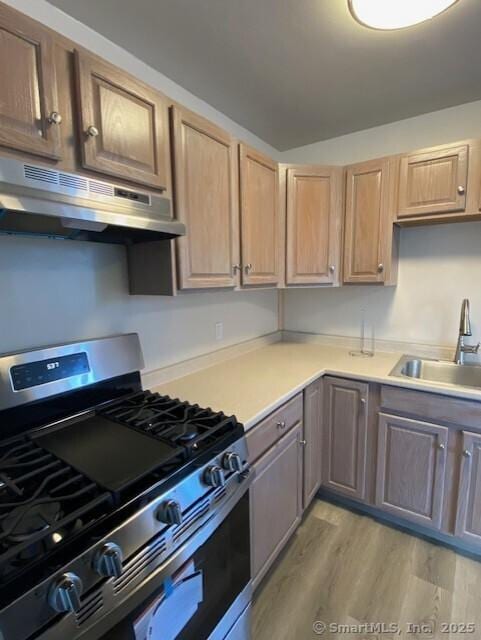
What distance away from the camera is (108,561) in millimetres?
692

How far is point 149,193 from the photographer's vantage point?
1215 millimetres

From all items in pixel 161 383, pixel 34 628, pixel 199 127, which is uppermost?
pixel 199 127

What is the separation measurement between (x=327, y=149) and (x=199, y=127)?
4.49ft

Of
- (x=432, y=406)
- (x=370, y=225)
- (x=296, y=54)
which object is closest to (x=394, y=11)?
(x=296, y=54)

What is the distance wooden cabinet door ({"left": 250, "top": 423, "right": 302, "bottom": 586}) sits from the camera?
1.40m

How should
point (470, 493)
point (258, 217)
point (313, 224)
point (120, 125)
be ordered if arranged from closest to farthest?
1. point (120, 125)
2. point (470, 493)
3. point (258, 217)
4. point (313, 224)

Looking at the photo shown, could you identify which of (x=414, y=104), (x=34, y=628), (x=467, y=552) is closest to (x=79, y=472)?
(x=34, y=628)

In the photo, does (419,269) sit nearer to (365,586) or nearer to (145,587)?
(365,586)

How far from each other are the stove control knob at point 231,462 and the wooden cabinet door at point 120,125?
102 centimetres

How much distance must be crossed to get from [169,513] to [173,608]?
0.29 meters

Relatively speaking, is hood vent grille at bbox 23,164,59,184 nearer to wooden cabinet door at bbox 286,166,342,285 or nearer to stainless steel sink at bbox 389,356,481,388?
wooden cabinet door at bbox 286,166,342,285

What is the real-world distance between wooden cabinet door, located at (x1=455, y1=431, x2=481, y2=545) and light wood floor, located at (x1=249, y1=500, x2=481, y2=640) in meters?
0.18

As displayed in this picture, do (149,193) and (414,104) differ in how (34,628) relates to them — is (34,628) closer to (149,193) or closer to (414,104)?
(149,193)

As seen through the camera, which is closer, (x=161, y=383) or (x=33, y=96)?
(x=33, y=96)
